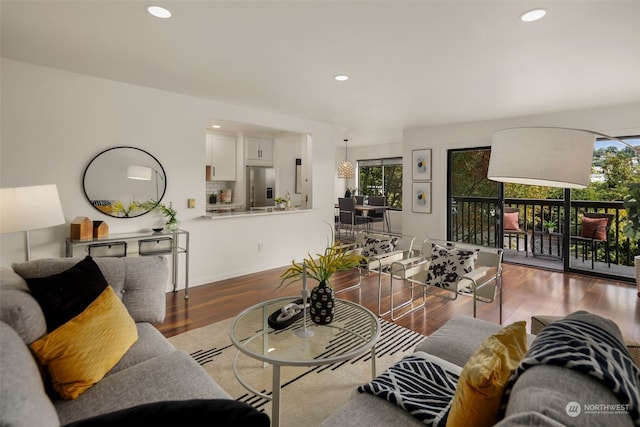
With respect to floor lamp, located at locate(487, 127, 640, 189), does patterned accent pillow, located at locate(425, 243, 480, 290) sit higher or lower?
lower

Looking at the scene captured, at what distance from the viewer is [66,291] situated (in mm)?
1662

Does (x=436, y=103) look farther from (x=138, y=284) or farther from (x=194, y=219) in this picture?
(x=138, y=284)

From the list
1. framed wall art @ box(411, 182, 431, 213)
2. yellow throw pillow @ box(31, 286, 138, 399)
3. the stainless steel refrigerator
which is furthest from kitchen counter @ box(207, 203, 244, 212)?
yellow throw pillow @ box(31, 286, 138, 399)

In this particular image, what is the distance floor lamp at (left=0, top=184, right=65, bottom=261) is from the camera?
1.92 m

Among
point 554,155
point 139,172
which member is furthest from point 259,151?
point 554,155

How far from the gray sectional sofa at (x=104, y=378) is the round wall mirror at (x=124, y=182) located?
1.80 metres

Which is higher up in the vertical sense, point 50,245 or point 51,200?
point 51,200

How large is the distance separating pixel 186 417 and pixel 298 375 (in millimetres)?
1667

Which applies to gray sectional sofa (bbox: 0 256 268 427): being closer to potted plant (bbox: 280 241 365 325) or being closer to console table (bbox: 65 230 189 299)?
potted plant (bbox: 280 241 365 325)

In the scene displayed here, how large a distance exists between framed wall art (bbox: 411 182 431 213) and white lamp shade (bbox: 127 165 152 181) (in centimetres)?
474

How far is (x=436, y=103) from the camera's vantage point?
4.41 m

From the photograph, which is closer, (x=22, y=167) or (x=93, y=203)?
(x=22, y=167)

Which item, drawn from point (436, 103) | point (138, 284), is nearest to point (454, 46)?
point (436, 103)

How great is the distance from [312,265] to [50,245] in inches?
111
